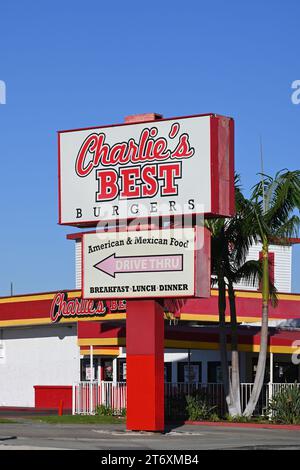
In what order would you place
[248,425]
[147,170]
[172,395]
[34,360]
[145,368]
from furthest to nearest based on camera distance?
1. [34,360]
2. [172,395]
3. [248,425]
4. [147,170]
5. [145,368]

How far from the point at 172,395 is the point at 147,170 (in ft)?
37.0

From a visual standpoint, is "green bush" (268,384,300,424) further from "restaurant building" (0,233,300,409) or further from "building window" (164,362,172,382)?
"building window" (164,362,172,382)

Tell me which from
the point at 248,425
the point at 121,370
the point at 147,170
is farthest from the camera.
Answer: the point at 121,370

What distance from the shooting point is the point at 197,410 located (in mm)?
36438

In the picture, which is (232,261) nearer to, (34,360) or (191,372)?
(191,372)

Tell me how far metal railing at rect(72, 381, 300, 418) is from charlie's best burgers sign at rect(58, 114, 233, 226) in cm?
976

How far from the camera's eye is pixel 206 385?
39781 mm

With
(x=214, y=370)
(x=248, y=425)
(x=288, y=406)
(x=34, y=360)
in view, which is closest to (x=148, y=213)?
(x=248, y=425)

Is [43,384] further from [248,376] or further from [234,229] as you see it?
[234,229]

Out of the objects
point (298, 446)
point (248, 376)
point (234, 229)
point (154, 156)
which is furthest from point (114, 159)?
point (248, 376)

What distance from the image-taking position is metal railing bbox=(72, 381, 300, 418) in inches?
1492

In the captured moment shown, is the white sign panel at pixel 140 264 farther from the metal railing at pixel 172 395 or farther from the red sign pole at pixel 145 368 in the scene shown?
the metal railing at pixel 172 395

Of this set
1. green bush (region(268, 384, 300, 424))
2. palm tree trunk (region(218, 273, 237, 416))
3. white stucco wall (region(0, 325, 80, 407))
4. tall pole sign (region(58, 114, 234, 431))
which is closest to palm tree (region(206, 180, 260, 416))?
palm tree trunk (region(218, 273, 237, 416))
